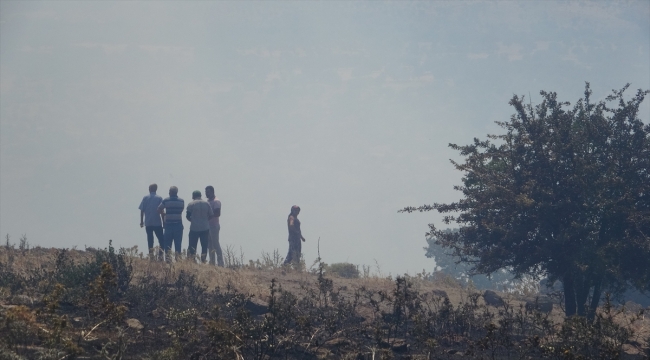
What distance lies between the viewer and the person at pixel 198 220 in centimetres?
1722

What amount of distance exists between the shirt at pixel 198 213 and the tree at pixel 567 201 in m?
6.15

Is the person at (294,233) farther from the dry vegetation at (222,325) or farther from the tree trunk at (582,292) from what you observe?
the tree trunk at (582,292)

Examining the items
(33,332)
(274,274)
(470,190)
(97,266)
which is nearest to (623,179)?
(470,190)

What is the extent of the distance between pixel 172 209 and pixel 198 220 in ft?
2.52

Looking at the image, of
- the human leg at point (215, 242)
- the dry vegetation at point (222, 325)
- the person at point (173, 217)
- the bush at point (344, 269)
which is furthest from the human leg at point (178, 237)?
the bush at point (344, 269)

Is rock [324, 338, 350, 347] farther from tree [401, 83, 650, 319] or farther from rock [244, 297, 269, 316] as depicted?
tree [401, 83, 650, 319]

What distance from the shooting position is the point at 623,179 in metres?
12.9

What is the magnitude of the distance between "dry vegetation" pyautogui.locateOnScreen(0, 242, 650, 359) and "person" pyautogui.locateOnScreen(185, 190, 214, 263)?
3698 millimetres

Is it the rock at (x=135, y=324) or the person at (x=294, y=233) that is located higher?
the person at (x=294, y=233)

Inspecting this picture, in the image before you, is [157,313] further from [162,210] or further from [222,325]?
[162,210]

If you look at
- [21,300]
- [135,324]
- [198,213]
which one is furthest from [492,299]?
[21,300]

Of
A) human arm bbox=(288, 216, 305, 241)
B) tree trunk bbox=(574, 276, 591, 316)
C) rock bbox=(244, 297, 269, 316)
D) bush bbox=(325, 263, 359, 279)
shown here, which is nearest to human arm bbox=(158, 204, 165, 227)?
human arm bbox=(288, 216, 305, 241)

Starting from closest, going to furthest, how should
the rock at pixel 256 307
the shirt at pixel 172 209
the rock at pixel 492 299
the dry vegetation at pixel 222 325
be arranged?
the dry vegetation at pixel 222 325
the rock at pixel 256 307
the rock at pixel 492 299
the shirt at pixel 172 209

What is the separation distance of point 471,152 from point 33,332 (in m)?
9.99
